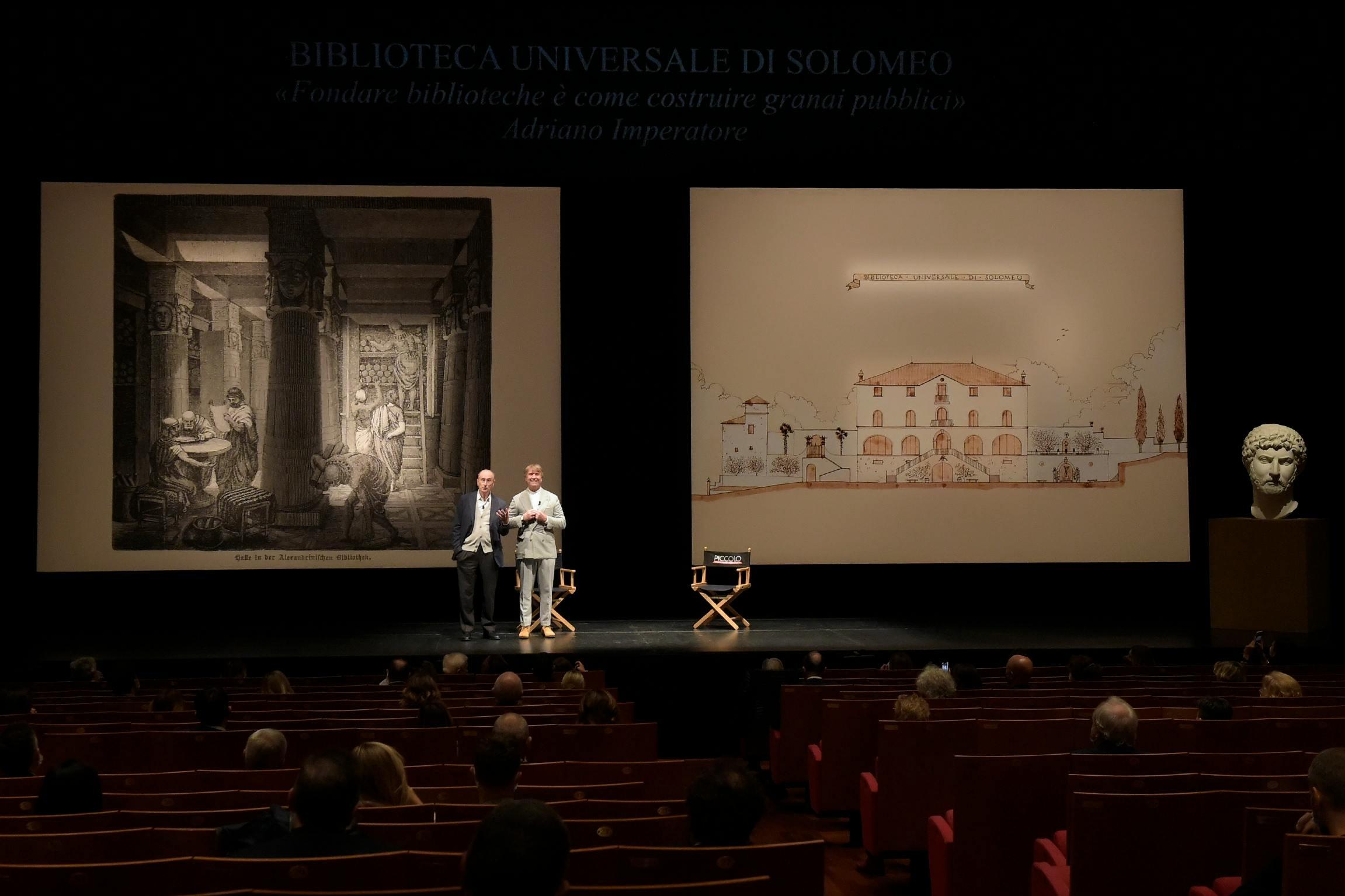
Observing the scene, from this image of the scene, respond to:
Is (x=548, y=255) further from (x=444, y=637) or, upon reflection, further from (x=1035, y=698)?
(x=1035, y=698)

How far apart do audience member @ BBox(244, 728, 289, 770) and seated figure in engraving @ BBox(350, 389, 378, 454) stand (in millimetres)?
7534

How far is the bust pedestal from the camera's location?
961 cm

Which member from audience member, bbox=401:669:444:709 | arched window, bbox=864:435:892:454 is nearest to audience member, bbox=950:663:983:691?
audience member, bbox=401:669:444:709

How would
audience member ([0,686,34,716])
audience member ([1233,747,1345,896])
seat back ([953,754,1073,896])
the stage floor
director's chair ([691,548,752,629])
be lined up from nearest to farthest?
audience member ([1233,747,1345,896]) → seat back ([953,754,1073,896]) → audience member ([0,686,34,716]) → the stage floor → director's chair ([691,548,752,629])

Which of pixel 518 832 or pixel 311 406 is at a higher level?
pixel 311 406

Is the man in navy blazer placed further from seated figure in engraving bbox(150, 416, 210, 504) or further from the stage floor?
seated figure in engraving bbox(150, 416, 210, 504)

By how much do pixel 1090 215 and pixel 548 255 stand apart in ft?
17.2

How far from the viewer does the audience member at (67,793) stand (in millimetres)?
2914

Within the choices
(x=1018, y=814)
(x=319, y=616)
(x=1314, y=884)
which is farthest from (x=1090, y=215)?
(x=1314, y=884)

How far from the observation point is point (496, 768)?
2.86 metres

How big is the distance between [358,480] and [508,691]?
20.5ft

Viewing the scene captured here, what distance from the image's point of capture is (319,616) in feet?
36.2

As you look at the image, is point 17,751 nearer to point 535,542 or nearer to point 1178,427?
point 535,542

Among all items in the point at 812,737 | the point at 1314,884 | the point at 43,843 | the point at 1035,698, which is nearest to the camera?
the point at 1314,884
